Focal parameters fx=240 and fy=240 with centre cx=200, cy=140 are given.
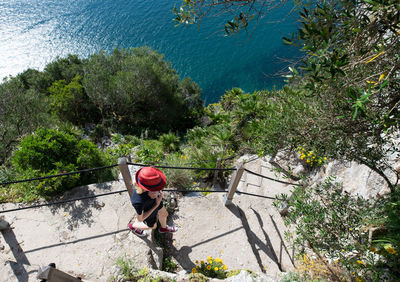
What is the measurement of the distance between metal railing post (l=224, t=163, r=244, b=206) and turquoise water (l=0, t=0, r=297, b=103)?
18186 millimetres

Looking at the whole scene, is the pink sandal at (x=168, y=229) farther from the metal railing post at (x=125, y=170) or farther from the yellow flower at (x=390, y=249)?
the yellow flower at (x=390, y=249)

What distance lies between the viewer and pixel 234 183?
493 cm

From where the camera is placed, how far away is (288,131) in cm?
535

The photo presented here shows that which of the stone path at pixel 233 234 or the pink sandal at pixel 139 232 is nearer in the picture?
the pink sandal at pixel 139 232

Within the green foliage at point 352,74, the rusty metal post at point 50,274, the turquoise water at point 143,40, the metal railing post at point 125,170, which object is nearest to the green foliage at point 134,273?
the rusty metal post at point 50,274

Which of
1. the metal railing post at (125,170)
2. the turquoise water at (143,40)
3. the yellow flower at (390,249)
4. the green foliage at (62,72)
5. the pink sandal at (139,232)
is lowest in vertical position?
the yellow flower at (390,249)

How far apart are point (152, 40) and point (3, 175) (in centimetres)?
2297

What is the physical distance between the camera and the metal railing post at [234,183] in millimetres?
4561

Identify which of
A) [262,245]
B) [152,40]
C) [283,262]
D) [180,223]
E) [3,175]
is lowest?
[283,262]

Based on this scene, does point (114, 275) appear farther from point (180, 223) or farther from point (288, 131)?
point (288, 131)

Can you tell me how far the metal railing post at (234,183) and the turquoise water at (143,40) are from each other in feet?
59.7

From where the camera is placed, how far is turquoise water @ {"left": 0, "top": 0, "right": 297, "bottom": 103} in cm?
2297

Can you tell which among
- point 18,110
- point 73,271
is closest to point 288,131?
point 73,271

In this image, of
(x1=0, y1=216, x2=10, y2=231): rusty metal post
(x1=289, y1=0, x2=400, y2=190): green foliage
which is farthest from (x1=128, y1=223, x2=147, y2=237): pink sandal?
(x1=289, y1=0, x2=400, y2=190): green foliage
